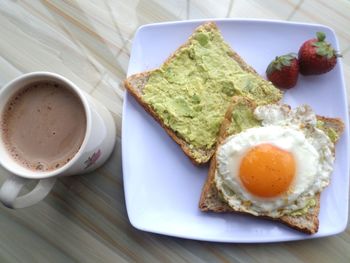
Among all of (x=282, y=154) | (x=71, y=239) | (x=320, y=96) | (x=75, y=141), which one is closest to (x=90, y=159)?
(x=75, y=141)

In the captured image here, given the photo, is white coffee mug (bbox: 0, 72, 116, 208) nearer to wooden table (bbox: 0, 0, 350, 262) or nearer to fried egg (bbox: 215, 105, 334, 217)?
wooden table (bbox: 0, 0, 350, 262)

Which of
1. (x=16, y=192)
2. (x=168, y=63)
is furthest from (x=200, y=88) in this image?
(x=16, y=192)

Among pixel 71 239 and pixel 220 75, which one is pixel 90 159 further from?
pixel 220 75

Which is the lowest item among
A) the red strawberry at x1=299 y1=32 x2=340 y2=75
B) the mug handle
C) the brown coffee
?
the mug handle

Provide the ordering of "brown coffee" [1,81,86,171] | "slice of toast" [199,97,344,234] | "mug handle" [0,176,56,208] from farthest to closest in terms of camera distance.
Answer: "slice of toast" [199,97,344,234] < "brown coffee" [1,81,86,171] < "mug handle" [0,176,56,208]

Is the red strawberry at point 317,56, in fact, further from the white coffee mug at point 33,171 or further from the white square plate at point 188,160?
the white coffee mug at point 33,171

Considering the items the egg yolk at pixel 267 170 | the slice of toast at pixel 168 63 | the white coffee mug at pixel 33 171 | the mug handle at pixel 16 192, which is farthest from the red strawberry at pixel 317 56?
the mug handle at pixel 16 192

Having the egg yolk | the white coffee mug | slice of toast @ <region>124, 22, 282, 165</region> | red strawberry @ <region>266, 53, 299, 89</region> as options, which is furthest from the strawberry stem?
the white coffee mug
